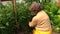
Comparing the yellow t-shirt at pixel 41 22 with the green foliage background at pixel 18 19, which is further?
the green foliage background at pixel 18 19

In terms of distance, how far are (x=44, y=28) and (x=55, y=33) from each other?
1.80 meters

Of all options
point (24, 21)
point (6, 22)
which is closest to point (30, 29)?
point (24, 21)

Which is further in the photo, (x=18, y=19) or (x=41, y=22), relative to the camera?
(x=18, y=19)

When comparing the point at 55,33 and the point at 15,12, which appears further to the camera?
the point at 55,33

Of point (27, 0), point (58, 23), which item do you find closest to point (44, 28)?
point (58, 23)

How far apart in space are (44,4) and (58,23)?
1.36 metres

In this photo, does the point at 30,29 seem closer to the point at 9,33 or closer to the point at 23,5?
the point at 9,33

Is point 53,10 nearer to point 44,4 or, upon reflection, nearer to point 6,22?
point 44,4

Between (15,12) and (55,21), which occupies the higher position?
(15,12)

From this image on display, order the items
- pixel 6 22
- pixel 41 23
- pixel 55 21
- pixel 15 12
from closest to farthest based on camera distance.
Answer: pixel 41 23 < pixel 6 22 < pixel 15 12 < pixel 55 21

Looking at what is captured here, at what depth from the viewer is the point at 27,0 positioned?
8.09m

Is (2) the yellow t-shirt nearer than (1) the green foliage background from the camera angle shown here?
Yes

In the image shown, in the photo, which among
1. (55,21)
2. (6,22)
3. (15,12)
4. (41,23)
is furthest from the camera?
(55,21)

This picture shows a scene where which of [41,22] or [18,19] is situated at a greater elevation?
[41,22]
